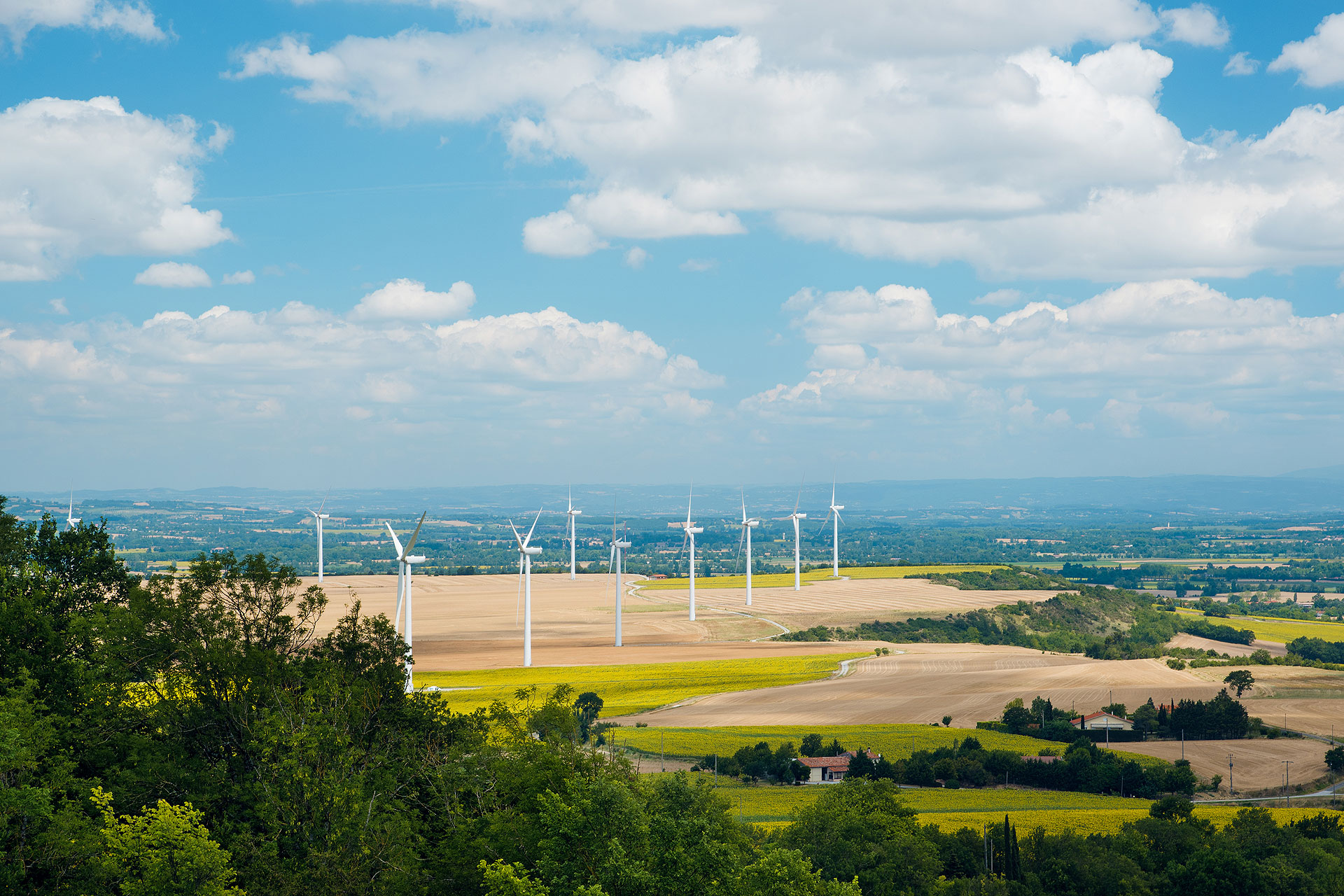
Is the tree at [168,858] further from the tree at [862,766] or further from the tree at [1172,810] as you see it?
the tree at [1172,810]

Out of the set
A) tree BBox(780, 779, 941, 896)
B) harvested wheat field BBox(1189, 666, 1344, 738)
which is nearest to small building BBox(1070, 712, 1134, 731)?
harvested wheat field BBox(1189, 666, 1344, 738)

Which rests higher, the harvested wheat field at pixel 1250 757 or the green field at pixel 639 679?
the green field at pixel 639 679

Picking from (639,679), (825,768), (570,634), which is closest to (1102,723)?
(825,768)

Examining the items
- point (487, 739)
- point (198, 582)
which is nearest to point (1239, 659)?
point (487, 739)

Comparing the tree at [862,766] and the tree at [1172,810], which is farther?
the tree at [862,766]

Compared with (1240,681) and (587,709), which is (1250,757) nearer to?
(1240,681)

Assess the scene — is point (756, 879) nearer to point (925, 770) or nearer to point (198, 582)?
point (198, 582)

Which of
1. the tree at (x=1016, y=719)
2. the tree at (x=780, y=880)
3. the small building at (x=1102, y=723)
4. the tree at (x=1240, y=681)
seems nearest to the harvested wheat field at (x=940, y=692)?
the tree at (x=1240, y=681)
